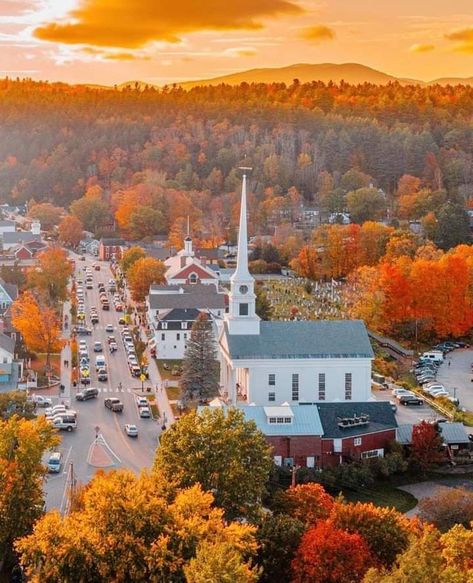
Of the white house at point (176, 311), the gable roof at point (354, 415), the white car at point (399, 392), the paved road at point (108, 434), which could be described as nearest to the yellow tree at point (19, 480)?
the paved road at point (108, 434)

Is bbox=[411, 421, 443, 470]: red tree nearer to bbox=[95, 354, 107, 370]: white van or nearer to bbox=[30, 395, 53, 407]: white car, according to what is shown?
bbox=[30, 395, 53, 407]: white car

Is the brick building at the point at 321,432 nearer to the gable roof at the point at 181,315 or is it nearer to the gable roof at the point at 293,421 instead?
the gable roof at the point at 293,421

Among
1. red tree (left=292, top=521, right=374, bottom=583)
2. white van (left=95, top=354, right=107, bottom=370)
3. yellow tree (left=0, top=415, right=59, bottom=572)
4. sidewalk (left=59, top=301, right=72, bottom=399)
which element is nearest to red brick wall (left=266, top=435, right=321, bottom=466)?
yellow tree (left=0, top=415, right=59, bottom=572)

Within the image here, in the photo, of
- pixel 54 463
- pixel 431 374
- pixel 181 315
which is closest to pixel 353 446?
pixel 54 463

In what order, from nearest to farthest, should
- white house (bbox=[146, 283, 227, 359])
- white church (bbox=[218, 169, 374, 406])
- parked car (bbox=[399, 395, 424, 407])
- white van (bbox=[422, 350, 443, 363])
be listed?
white church (bbox=[218, 169, 374, 406]), parked car (bbox=[399, 395, 424, 407]), white house (bbox=[146, 283, 227, 359]), white van (bbox=[422, 350, 443, 363])

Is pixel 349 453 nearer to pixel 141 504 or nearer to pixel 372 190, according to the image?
pixel 141 504

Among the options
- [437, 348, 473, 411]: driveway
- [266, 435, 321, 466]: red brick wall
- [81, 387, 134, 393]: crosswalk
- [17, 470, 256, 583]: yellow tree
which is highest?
[17, 470, 256, 583]: yellow tree

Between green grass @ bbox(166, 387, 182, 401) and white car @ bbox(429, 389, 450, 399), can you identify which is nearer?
green grass @ bbox(166, 387, 182, 401)
